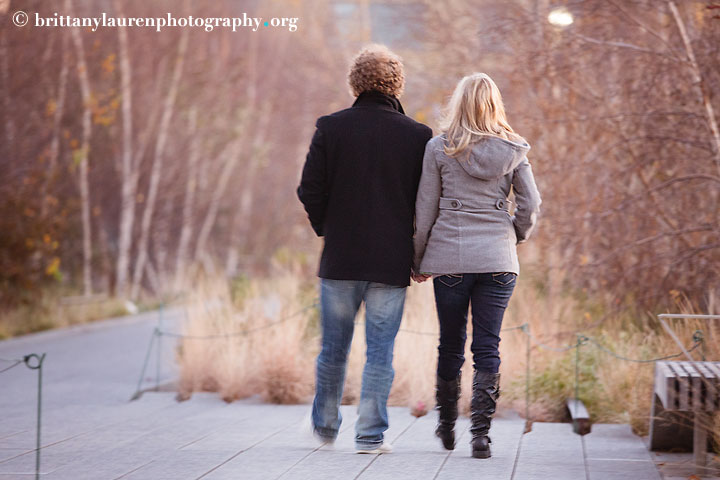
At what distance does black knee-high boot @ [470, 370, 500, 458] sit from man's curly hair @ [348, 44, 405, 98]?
1559mm

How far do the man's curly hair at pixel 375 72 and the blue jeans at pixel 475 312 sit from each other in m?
1.05

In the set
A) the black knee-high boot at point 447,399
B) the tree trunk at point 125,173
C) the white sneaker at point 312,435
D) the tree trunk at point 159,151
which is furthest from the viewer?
the tree trunk at point 159,151

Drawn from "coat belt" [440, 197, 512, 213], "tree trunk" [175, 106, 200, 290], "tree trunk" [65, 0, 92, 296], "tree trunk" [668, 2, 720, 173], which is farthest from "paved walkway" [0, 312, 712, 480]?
"tree trunk" [175, 106, 200, 290]

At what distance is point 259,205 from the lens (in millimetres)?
27594

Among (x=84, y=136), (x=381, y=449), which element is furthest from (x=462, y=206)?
(x=84, y=136)

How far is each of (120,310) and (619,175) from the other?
1058 cm

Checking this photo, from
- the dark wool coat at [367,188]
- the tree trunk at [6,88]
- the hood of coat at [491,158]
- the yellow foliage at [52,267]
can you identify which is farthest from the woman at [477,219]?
the yellow foliage at [52,267]

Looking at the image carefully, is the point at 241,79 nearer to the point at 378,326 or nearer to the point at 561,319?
the point at 561,319

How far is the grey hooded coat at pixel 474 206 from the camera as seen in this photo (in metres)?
4.76

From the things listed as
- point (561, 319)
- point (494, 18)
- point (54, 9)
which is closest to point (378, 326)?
point (561, 319)

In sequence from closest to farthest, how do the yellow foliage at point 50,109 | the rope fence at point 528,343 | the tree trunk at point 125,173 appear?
the rope fence at point 528,343
the yellow foliage at point 50,109
the tree trunk at point 125,173

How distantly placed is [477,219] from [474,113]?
0.53m

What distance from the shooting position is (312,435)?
17.4 ft

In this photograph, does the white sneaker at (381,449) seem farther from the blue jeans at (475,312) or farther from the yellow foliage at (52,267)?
the yellow foliage at (52,267)
